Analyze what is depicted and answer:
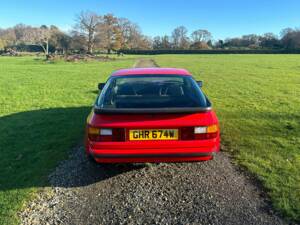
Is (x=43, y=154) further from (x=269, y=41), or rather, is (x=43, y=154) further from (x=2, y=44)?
(x=269, y=41)

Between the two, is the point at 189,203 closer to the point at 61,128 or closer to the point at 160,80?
the point at 160,80

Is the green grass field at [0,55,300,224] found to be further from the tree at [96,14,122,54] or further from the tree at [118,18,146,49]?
the tree at [118,18,146,49]

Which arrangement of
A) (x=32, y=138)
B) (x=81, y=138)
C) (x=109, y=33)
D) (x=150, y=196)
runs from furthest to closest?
1. (x=109, y=33)
2. (x=32, y=138)
3. (x=81, y=138)
4. (x=150, y=196)

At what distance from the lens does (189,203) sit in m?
3.61

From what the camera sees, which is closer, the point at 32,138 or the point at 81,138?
the point at 81,138

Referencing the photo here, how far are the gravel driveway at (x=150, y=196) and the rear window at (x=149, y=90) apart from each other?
1.05 m

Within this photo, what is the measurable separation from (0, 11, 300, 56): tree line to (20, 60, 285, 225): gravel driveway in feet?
204

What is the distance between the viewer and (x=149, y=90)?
5027mm

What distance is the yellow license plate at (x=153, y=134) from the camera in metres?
3.81

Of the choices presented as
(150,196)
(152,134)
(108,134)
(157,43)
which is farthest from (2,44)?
(150,196)

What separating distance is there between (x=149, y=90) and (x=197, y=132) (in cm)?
147

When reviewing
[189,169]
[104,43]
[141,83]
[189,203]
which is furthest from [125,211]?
[104,43]

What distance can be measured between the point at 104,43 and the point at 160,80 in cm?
7339

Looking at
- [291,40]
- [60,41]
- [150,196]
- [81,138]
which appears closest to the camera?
[150,196]
